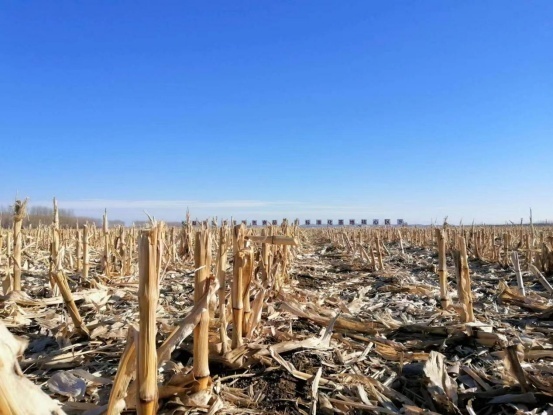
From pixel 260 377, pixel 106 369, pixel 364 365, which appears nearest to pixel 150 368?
pixel 260 377

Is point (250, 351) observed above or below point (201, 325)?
below

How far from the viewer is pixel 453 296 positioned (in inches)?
254

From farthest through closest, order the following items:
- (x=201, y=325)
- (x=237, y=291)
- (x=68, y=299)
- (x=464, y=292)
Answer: (x=464, y=292) → (x=68, y=299) → (x=237, y=291) → (x=201, y=325)

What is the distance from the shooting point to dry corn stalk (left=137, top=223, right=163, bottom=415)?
5.76 ft

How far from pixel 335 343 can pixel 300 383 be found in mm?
877

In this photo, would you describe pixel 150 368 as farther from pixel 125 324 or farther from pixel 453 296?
pixel 453 296

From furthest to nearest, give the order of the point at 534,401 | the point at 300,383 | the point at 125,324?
1. the point at 125,324
2. the point at 300,383
3. the point at 534,401

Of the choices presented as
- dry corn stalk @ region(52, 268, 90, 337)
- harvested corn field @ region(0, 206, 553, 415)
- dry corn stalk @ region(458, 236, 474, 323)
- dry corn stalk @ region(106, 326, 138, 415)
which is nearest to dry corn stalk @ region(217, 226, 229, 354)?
harvested corn field @ region(0, 206, 553, 415)

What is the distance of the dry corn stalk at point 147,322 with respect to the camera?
1757mm

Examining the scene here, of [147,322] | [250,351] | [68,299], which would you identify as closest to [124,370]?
[147,322]

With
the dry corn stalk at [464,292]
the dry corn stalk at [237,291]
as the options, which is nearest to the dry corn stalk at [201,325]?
the dry corn stalk at [237,291]

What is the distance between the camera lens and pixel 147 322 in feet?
5.79

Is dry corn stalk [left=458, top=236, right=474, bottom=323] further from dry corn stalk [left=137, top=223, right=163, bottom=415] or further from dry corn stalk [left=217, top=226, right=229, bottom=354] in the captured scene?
dry corn stalk [left=137, top=223, right=163, bottom=415]

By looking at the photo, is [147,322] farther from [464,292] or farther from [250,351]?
[464,292]
